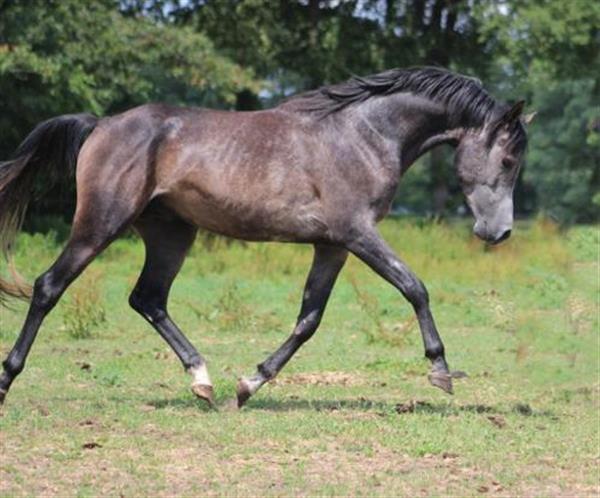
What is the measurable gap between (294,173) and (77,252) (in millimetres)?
1545

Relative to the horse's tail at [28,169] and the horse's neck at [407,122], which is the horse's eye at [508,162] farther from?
the horse's tail at [28,169]

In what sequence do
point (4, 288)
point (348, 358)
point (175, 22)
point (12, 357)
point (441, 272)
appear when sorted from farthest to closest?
point (175, 22) < point (441, 272) < point (348, 358) < point (4, 288) < point (12, 357)

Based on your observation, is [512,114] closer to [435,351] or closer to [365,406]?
[435,351]

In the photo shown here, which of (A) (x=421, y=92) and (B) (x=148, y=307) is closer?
(A) (x=421, y=92)

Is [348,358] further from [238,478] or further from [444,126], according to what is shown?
[238,478]

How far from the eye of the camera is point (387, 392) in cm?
1062

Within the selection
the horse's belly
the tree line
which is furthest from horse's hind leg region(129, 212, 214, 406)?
the tree line

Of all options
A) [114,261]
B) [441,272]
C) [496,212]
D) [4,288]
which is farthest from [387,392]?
[114,261]

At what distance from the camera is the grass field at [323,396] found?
6.94m

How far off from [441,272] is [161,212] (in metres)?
12.4

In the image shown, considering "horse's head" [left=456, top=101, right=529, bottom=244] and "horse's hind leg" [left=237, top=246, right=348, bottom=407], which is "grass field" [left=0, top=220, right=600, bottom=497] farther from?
"horse's head" [left=456, top=101, right=529, bottom=244]

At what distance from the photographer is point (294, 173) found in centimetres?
901

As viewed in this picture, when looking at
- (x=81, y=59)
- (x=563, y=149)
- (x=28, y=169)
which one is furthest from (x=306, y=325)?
(x=563, y=149)

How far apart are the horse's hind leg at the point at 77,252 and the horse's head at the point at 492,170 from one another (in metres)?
2.32
